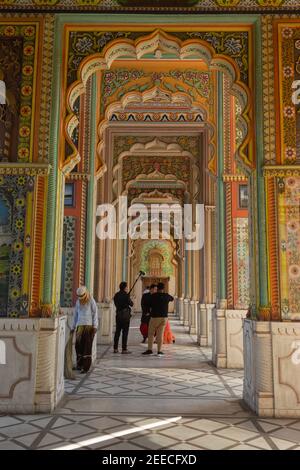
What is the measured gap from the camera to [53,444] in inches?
116

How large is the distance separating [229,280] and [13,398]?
348cm

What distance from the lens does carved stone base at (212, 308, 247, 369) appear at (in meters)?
6.05

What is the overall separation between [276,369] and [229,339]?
2.34 meters

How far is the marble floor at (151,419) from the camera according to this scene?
300 cm

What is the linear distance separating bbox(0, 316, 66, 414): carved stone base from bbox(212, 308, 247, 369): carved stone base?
2.84m

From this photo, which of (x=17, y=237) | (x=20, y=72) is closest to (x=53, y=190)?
(x=17, y=237)

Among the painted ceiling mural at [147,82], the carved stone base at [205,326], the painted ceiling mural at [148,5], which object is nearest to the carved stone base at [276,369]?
the painted ceiling mural at [148,5]

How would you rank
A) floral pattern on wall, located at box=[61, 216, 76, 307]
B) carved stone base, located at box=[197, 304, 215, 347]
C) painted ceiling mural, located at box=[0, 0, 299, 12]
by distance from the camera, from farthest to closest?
carved stone base, located at box=[197, 304, 215, 347], floral pattern on wall, located at box=[61, 216, 76, 307], painted ceiling mural, located at box=[0, 0, 299, 12]

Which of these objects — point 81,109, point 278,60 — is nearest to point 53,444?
point 278,60

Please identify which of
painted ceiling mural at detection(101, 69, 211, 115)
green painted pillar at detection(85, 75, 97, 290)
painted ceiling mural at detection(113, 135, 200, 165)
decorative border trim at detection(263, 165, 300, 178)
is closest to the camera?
decorative border trim at detection(263, 165, 300, 178)

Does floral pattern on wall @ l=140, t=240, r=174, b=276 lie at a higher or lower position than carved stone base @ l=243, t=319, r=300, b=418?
higher

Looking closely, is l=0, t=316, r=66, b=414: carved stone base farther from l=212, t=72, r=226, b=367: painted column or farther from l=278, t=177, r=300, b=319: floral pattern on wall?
l=212, t=72, r=226, b=367: painted column

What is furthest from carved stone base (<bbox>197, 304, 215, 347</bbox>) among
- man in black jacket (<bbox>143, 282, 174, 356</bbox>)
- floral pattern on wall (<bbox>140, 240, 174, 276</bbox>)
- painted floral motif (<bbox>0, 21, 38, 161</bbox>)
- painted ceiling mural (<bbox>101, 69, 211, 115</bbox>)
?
floral pattern on wall (<bbox>140, 240, 174, 276</bbox>)
